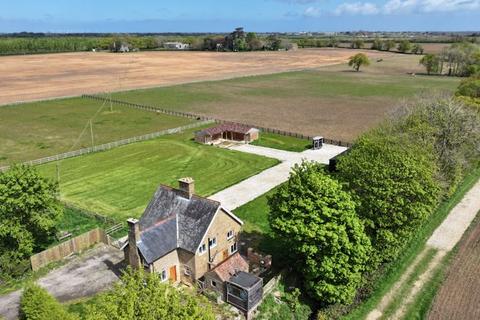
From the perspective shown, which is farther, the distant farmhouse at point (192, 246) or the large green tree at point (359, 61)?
the large green tree at point (359, 61)

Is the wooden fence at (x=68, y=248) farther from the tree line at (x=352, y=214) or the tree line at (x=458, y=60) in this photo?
the tree line at (x=458, y=60)

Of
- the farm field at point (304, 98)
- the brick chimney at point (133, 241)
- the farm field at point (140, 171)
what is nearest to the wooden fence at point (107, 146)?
the farm field at point (140, 171)

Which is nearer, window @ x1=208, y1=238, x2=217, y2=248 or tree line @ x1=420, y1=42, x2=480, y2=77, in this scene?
window @ x1=208, y1=238, x2=217, y2=248

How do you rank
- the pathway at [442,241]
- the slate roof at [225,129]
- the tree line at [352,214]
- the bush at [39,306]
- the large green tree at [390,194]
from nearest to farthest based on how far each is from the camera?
the bush at [39,306], the tree line at [352,214], the pathway at [442,241], the large green tree at [390,194], the slate roof at [225,129]

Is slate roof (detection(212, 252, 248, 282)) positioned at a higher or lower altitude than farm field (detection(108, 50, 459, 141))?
lower

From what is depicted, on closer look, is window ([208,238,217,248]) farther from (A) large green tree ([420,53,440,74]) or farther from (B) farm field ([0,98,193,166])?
(A) large green tree ([420,53,440,74])

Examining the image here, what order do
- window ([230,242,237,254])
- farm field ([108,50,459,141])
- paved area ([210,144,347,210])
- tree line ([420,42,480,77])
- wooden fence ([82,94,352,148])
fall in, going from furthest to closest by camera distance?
tree line ([420,42,480,77])
farm field ([108,50,459,141])
wooden fence ([82,94,352,148])
paved area ([210,144,347,210])
window ([230,242,237,254])

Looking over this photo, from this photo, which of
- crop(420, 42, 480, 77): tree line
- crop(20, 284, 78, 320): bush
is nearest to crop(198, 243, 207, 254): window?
crop(20, 284, 78, 320): bush
